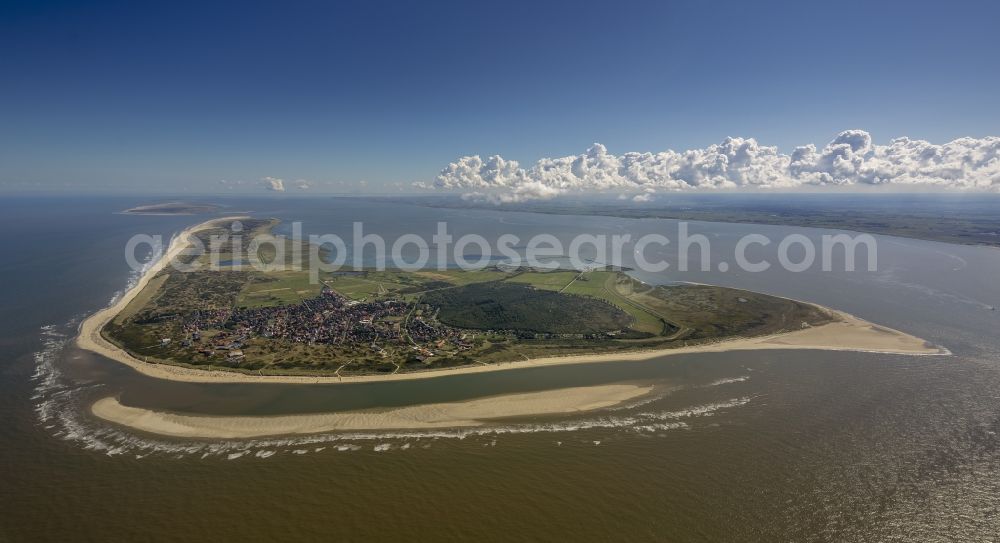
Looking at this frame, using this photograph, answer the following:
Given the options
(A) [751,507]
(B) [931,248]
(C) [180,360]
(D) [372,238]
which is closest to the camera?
(A) [751,507]

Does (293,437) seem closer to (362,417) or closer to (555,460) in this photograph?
(362,417)

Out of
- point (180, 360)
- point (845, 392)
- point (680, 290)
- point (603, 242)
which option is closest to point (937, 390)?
point (845, 392)

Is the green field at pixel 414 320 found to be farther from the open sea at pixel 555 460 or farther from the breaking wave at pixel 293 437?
the breaking wave at pixel 293 437

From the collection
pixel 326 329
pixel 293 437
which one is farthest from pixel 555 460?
pixel 326 329

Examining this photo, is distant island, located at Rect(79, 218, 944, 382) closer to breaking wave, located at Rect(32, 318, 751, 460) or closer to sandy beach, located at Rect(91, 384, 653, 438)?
sandy beach, located at Rect(91, 384, 653, 438)

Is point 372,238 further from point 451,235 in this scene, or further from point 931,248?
point 931,248
